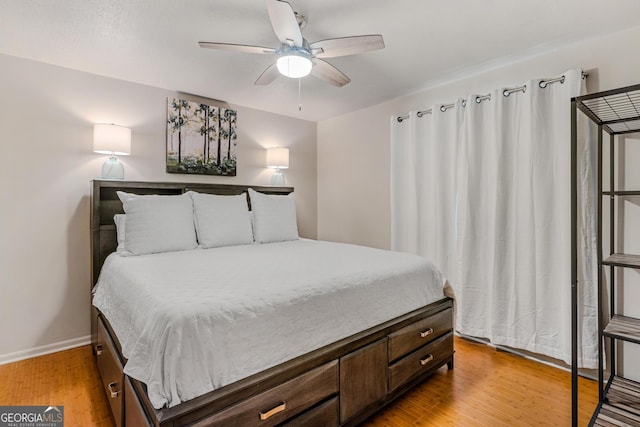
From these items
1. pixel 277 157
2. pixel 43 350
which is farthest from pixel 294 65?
A: pixel 43 350

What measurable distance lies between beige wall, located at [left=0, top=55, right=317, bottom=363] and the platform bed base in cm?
84

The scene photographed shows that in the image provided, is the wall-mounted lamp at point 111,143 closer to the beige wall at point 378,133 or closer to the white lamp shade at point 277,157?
the white lamp shade at point 277,157

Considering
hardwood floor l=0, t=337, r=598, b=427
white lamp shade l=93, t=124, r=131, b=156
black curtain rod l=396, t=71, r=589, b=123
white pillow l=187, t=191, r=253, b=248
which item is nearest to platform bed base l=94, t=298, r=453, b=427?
hardwood floor l=0, t=337, r=598, b=427

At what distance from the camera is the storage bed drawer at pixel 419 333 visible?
6.08 feet

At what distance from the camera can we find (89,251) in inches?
111

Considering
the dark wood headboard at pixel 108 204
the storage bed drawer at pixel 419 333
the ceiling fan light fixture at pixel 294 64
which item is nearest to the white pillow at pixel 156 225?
the dark wood headboard at pixel 108 204

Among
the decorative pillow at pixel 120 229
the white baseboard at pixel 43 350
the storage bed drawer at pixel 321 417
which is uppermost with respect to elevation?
the decorative pillow at pixel 120 229

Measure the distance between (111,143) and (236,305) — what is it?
217 centimetres

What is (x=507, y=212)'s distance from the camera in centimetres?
257

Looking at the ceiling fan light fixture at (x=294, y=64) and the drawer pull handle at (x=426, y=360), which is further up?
the ceiling fan light fixture at (x=294, y=64)

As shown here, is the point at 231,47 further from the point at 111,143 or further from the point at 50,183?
the point at 50,183

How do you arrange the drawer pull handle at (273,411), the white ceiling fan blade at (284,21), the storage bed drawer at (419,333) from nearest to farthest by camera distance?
the drawer pull handle at (273,411)
the white ceiling fan blade at (284,21)
the storage bed drawer at (419,333)

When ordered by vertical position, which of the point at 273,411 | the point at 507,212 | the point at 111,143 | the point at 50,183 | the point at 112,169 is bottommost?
the point at 273,411

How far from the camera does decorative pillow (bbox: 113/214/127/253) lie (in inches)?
97.7
